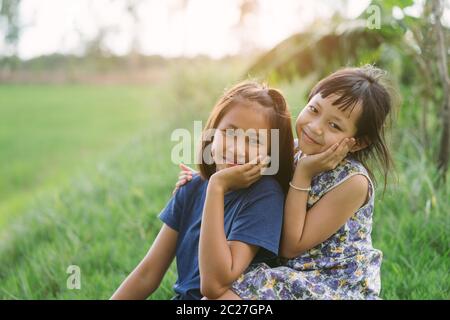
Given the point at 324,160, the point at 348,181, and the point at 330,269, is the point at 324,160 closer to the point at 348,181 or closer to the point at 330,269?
the point at 348,181

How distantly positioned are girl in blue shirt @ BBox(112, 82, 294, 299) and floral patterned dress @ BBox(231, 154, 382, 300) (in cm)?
7

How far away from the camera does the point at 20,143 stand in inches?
570

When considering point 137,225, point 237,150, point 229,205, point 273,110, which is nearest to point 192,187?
point 229,205

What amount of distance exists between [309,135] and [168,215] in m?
Answer: 0.67

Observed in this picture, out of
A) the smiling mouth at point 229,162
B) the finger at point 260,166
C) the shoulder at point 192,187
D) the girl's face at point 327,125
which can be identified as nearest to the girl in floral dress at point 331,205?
the girl's face at point 327,125

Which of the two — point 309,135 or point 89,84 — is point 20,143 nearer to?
point 309,135

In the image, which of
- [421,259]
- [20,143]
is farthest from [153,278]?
[20,143]

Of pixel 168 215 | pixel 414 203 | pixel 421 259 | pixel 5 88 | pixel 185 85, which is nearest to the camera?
pixel 168 215

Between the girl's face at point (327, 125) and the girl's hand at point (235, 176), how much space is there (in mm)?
209

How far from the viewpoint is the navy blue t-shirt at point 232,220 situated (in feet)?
6.51

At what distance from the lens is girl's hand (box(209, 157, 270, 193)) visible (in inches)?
77.9

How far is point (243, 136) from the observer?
207 cm

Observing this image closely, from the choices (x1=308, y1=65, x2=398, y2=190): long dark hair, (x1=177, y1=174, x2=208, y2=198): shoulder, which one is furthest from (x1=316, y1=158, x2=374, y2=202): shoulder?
(x1=177, y1=174, x2=208, y2=198): shoulder
